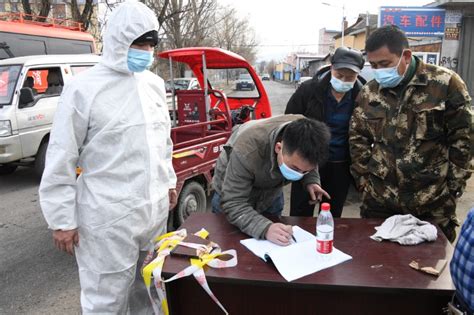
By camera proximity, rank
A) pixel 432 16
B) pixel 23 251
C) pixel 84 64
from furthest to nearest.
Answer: pixel 432 16
pixel 84 64
pixel 23 251

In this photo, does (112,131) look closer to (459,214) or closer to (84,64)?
(459,214)

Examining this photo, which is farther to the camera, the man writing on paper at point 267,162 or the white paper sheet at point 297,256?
the man writing on paper at point 267,162

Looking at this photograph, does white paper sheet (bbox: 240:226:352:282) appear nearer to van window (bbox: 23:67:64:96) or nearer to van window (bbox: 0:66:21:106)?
van window (bbox: 0:66:21:106)

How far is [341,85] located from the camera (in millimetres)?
2699

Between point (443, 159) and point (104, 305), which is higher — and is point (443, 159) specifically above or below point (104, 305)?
above

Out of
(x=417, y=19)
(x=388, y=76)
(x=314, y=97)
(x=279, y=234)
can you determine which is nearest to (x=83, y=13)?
(x=417, y=19)

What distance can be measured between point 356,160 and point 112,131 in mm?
1487

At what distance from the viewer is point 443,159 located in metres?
2.18

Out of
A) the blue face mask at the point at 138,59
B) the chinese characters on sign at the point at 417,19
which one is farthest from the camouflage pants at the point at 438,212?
the chinese characters on sign at the point at 417,19

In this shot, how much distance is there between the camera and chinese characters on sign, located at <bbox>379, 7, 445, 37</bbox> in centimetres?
1073

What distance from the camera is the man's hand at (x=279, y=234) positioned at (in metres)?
1.85

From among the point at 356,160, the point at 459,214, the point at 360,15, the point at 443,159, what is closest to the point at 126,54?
the point at 356,160

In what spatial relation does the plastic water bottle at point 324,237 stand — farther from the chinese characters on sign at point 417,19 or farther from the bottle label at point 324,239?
the chinese characters on sign at point 417,19

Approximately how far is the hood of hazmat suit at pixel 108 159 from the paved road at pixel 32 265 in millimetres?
1152
